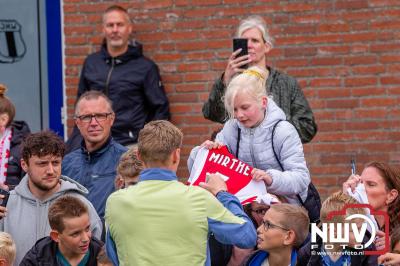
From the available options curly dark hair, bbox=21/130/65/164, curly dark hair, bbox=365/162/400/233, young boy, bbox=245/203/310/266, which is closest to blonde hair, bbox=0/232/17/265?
curly dark hair, bbox=21/130/65/164

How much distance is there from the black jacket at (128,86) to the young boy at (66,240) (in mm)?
2704

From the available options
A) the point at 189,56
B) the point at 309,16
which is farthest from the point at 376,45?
the point at 189,56

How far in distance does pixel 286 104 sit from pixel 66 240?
7.04 feet

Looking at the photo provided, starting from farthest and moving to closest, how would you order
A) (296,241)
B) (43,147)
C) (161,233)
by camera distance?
(43,147), (296,241), (161,233)

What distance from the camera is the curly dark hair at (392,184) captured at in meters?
6.74

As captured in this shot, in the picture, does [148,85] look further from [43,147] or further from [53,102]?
[43,147]

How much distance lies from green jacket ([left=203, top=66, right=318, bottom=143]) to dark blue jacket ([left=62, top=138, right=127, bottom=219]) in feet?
2.42

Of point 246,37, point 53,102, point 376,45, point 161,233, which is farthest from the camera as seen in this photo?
point 53,102

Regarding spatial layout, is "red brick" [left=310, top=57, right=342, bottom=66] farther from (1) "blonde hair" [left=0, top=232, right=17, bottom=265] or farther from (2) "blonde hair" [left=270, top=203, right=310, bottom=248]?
(1) "blonde hair" [left=0, top=232, right=17, bottom=265]

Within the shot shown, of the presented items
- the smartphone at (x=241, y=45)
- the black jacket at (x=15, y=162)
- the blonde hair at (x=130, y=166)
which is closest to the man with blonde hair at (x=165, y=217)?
the blonde hair at (x=130, y=166)

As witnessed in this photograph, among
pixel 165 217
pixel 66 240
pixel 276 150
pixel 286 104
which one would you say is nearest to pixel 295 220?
pixel 276 150

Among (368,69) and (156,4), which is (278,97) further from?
(156,4)

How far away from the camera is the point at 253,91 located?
22.1ft

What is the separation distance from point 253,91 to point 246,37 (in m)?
1.42
